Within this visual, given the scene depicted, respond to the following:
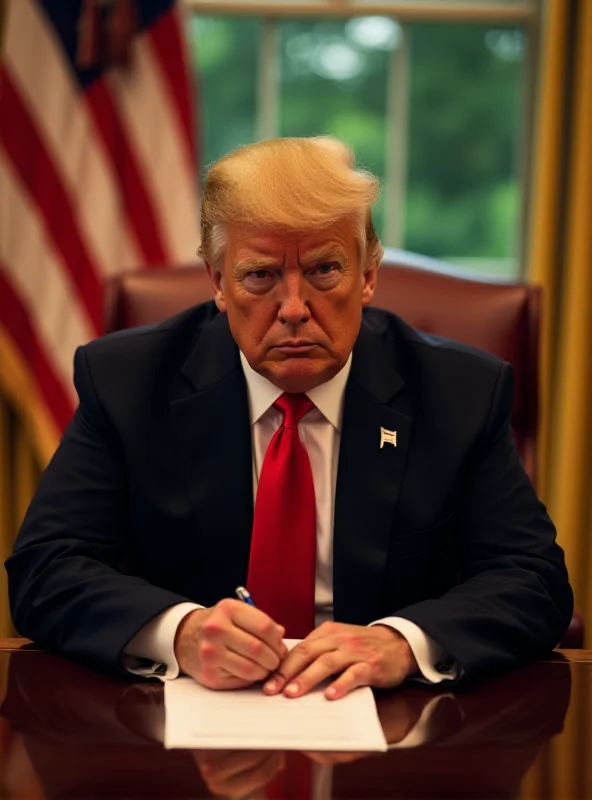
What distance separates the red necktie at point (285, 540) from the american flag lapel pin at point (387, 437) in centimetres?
16

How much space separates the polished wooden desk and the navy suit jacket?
325 millimetres

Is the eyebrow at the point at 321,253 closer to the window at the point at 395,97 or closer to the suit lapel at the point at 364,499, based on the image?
the suit lapel at the point at 364,499

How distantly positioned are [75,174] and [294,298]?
1.87 metres

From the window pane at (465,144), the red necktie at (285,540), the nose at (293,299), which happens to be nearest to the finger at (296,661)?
the red necktie at (285,540)

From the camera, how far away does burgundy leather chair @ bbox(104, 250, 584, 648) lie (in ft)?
8.21

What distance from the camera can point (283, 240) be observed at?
1.88 metres

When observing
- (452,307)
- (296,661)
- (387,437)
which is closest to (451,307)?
(452,307)

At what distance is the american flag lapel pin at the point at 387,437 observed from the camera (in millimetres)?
2048

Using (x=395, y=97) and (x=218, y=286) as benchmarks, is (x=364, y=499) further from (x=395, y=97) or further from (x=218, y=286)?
(x=395, y=97)

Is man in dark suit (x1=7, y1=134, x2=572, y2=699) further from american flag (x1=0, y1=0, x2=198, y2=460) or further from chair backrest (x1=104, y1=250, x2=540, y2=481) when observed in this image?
american flag (x1=0, y1=0, x2=198, y2=460)

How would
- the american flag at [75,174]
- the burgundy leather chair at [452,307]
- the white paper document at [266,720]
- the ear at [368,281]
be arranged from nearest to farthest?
the white paper document at [266,720]
the ear at [368,281]
the burgundy leather chair at [452,307]
the american flag at [75,174]

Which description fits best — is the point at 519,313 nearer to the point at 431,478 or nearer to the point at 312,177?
the point at 431,478

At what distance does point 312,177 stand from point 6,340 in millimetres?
1931

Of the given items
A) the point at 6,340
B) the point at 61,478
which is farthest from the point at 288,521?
the point at 6,340
